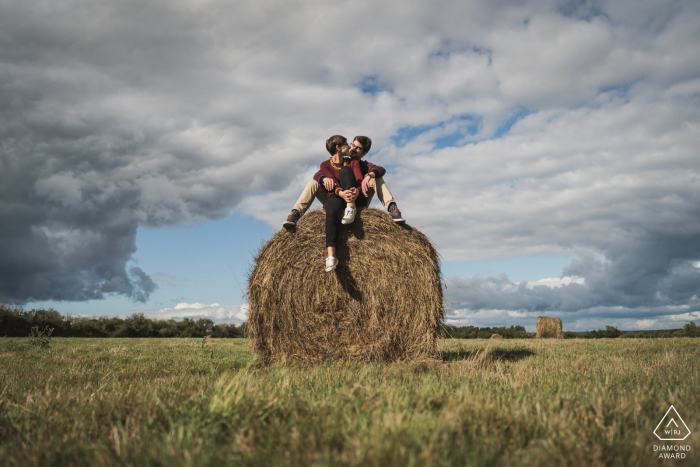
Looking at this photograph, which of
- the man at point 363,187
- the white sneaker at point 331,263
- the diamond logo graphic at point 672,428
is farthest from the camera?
the man at point 363,187

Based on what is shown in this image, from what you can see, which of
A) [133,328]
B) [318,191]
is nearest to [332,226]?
[318,191]

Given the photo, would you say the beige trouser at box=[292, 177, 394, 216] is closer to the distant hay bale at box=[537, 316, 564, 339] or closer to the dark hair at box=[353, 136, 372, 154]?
the dark hair at box=[353, 136, 372, 154]

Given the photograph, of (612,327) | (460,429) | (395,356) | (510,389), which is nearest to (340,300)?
(395,356)

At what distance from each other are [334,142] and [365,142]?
19.5 inches

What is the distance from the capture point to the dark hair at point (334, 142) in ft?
20.4

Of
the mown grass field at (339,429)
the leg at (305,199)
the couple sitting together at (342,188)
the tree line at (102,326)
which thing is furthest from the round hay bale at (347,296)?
the tree line at (102,326)

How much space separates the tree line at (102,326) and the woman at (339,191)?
2000 centimetres

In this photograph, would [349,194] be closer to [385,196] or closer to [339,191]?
[339,191]

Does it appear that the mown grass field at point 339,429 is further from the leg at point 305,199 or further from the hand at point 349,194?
the leg at point 305,199

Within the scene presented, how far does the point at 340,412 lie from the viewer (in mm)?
2023

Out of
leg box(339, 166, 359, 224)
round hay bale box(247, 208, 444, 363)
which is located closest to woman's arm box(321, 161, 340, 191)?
leg box(339, 166, 359, 224)

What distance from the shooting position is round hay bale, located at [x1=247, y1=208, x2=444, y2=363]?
5.79 metres

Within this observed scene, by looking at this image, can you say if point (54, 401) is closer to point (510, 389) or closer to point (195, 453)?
point (195, 453)

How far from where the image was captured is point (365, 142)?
632 centimetres
